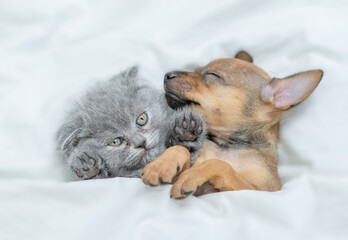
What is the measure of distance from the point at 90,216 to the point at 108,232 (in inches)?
4.9

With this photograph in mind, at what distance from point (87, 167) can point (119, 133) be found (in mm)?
259

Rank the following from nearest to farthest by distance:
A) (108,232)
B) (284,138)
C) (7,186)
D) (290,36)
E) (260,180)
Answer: (108,232)
(7,186)
(260,180)
(284,138)
(290,36)

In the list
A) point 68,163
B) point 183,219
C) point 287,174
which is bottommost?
point 287,174

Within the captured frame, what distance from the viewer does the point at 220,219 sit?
1.76 meters

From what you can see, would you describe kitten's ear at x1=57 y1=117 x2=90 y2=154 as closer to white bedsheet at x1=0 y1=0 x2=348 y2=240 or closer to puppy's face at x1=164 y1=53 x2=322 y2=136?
white bedsheet at x1=0 y1=0 x2=348 y2=240

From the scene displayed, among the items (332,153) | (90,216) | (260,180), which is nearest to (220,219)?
(260,180)

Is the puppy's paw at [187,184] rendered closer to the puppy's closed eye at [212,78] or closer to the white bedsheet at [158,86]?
the white bedsheet at [158,86]

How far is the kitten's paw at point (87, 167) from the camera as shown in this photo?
79.8 inches

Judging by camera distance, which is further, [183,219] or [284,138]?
[284,138]

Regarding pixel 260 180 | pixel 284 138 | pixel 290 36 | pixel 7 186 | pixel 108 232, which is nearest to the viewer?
pixel 108 232

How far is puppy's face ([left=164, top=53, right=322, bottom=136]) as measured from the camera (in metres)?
2.27

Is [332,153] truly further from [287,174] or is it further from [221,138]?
[221,138]

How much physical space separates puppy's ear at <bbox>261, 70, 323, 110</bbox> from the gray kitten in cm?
49

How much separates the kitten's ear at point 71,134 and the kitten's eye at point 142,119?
30cm
